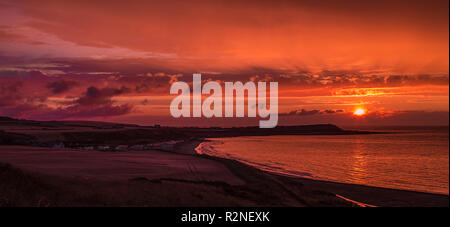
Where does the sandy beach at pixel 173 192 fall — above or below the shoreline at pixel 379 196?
above

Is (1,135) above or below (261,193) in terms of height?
above

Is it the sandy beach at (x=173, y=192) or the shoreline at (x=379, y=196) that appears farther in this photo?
the shoreline at (x=379, y=196)

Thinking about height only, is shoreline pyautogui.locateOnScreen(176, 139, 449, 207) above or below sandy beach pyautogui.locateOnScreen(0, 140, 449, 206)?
below

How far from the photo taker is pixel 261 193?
59.8 ft

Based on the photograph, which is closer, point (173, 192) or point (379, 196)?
point (173, 192)

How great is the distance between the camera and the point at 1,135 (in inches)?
2228

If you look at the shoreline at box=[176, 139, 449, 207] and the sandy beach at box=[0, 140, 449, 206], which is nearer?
the sandy beach at box=[0, 140, 449, 206]

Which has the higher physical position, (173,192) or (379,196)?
(173,192)
